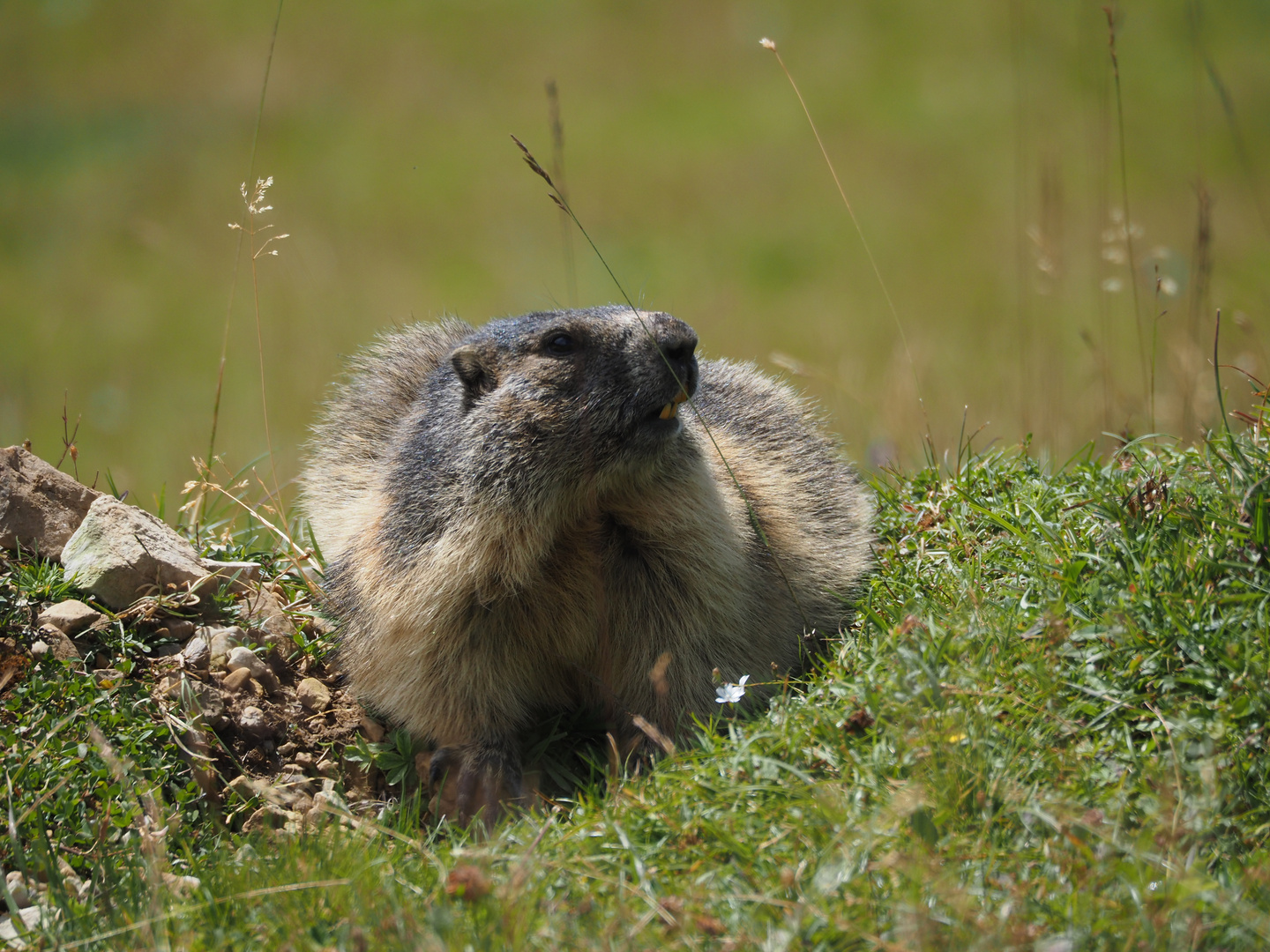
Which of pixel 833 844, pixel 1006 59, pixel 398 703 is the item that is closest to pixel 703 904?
pixel 833 844

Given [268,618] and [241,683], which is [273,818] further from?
[268,618]

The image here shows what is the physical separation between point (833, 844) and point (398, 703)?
2.06m

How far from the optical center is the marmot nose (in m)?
3.72

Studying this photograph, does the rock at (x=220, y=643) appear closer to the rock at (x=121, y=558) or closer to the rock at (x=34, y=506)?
the rock at (x=121, y=558)

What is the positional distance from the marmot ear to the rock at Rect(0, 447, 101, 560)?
184 cm

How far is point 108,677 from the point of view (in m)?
3.88

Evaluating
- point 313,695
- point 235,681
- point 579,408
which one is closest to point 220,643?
point 235,681

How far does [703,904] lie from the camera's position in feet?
8.41

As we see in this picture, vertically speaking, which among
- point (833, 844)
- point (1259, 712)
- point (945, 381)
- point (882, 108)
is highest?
point (882, 108)

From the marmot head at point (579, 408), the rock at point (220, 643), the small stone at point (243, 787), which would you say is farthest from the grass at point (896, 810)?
the marmot head at point (579, 408)

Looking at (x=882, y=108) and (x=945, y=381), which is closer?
(x=945, y=381)

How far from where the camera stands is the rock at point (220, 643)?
416 cm

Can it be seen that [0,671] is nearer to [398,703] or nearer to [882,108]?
[398,703]

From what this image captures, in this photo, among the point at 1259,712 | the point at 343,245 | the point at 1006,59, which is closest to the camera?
A: the point at 1259,712
